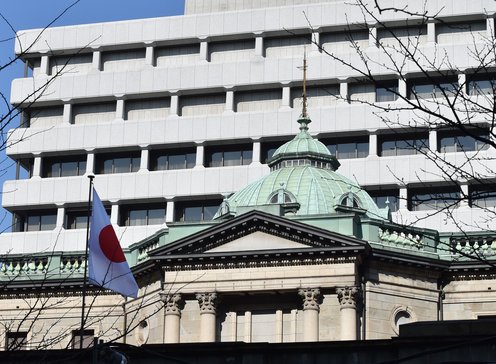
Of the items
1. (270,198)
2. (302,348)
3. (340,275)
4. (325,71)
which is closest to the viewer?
(302,348)

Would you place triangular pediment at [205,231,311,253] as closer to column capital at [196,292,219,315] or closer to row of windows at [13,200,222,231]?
column capital at [196,292,219,315]

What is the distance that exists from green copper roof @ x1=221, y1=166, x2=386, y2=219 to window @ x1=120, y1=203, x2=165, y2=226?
37.3m

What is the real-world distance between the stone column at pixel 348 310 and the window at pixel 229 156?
1751 inches

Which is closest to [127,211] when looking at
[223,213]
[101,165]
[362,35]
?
[101,165]

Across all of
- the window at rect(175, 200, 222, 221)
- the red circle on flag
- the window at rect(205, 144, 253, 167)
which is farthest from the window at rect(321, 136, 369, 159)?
the red circle on flag

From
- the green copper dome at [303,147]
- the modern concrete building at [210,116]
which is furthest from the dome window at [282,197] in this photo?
the modern concrete building at [210,116]

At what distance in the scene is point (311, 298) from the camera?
204ft

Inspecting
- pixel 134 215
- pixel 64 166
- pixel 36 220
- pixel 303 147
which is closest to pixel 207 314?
pixel 303 147

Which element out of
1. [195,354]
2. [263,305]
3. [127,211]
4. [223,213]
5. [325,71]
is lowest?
[195,354]

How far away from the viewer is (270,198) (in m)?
67.0

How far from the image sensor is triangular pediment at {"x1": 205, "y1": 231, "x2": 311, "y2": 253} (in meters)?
62.9

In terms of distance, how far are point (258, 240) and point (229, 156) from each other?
43.8 m

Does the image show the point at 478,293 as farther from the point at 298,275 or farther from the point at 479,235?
the point at 298,275

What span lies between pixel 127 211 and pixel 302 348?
7580cm
